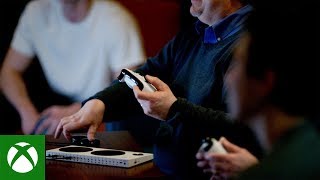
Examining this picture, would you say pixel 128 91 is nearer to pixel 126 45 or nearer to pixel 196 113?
pixel 196 113

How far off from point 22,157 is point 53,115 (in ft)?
2.76

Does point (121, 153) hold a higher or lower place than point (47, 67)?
lower

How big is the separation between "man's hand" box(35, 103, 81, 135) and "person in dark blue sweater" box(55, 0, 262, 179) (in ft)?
1.64

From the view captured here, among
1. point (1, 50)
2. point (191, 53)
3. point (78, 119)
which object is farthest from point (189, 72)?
point (1, 50)

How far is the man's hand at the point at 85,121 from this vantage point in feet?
4.64

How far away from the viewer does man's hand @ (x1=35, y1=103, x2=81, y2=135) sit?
2.01m

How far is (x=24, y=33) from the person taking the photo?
2150 mm

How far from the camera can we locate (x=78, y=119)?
1428 millimetres

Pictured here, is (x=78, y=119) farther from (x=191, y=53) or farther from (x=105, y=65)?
(x=105, y=65)

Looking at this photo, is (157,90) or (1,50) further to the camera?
(1,50)

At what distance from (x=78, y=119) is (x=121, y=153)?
232mm

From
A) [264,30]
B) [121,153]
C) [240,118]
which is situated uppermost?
[264,30]

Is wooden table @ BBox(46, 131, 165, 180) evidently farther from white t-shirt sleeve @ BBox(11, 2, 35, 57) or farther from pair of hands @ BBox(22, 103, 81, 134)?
white t-shirt sleeve @ BBox(11, 2, 35, 57)

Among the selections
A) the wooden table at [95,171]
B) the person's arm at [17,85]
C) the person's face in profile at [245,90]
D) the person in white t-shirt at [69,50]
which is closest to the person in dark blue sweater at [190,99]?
the wooden table at [95,171]
